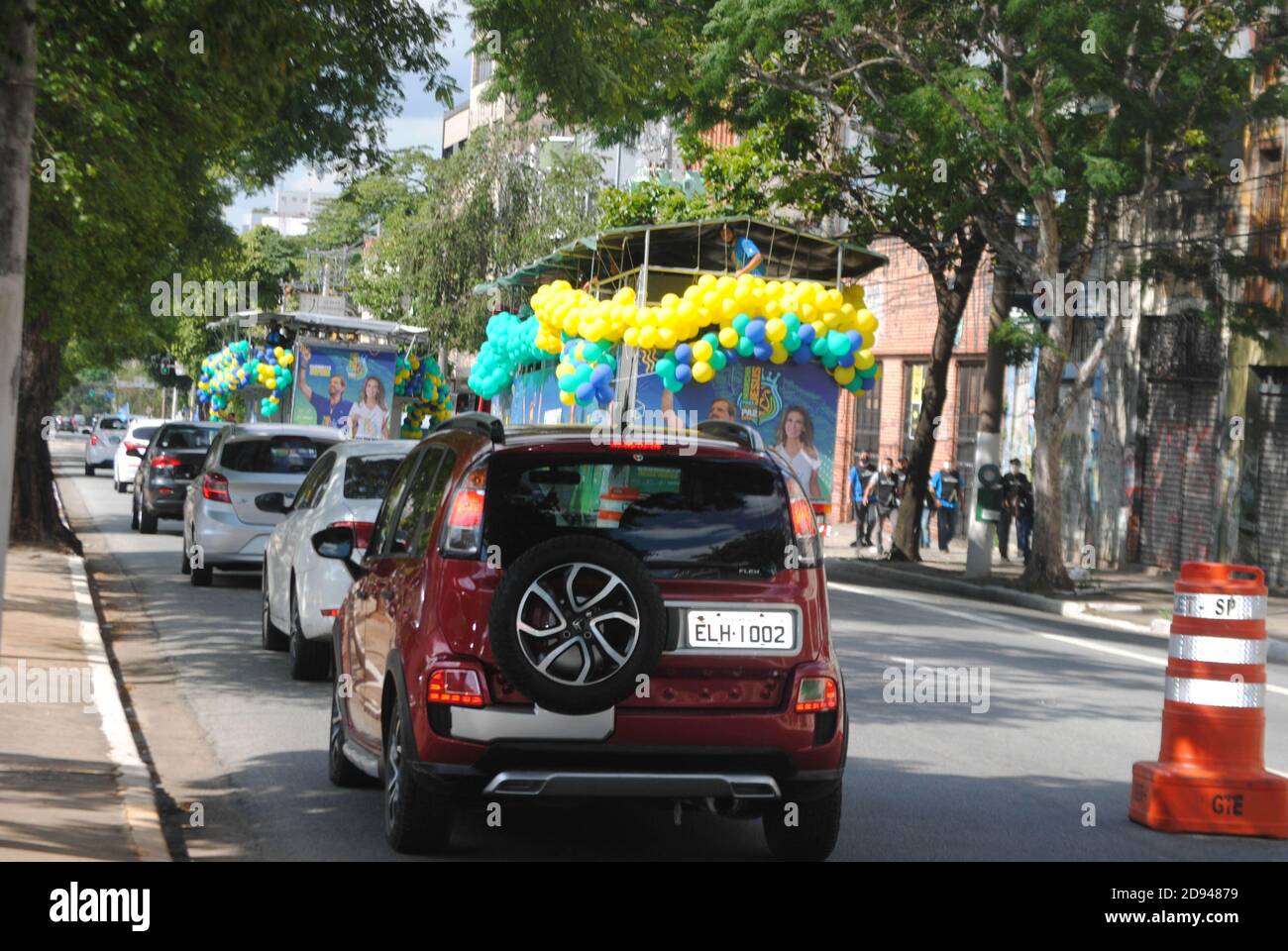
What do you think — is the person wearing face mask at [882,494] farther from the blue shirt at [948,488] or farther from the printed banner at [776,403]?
the printed banner at [776,403]

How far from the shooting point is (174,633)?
15.1 meters

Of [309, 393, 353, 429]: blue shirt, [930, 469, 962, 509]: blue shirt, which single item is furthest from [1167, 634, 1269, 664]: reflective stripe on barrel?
[930, 469, 962, 509]: blue shirt

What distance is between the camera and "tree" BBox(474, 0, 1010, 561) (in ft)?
75.4

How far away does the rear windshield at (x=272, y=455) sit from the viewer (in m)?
18.8

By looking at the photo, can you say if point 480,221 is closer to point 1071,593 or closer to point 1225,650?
point 1071,593

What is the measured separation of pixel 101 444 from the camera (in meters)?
56.0

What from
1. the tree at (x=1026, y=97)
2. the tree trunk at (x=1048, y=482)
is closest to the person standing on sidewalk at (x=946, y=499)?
the tree at (x=1026, y=97)

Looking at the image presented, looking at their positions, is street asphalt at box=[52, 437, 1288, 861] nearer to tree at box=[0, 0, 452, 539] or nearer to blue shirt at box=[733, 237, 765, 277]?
tree at box=[0, 0, 452, 539]

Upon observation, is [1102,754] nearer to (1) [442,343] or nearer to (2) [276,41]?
(2) [276,41]

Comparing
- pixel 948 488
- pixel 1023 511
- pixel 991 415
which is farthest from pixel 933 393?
pixel 948 488

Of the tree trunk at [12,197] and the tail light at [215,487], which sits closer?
the tree trunk at [12,197]

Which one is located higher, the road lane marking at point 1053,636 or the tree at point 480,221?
the tree at point 480,221

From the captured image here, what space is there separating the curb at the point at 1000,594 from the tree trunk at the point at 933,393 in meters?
1.16
